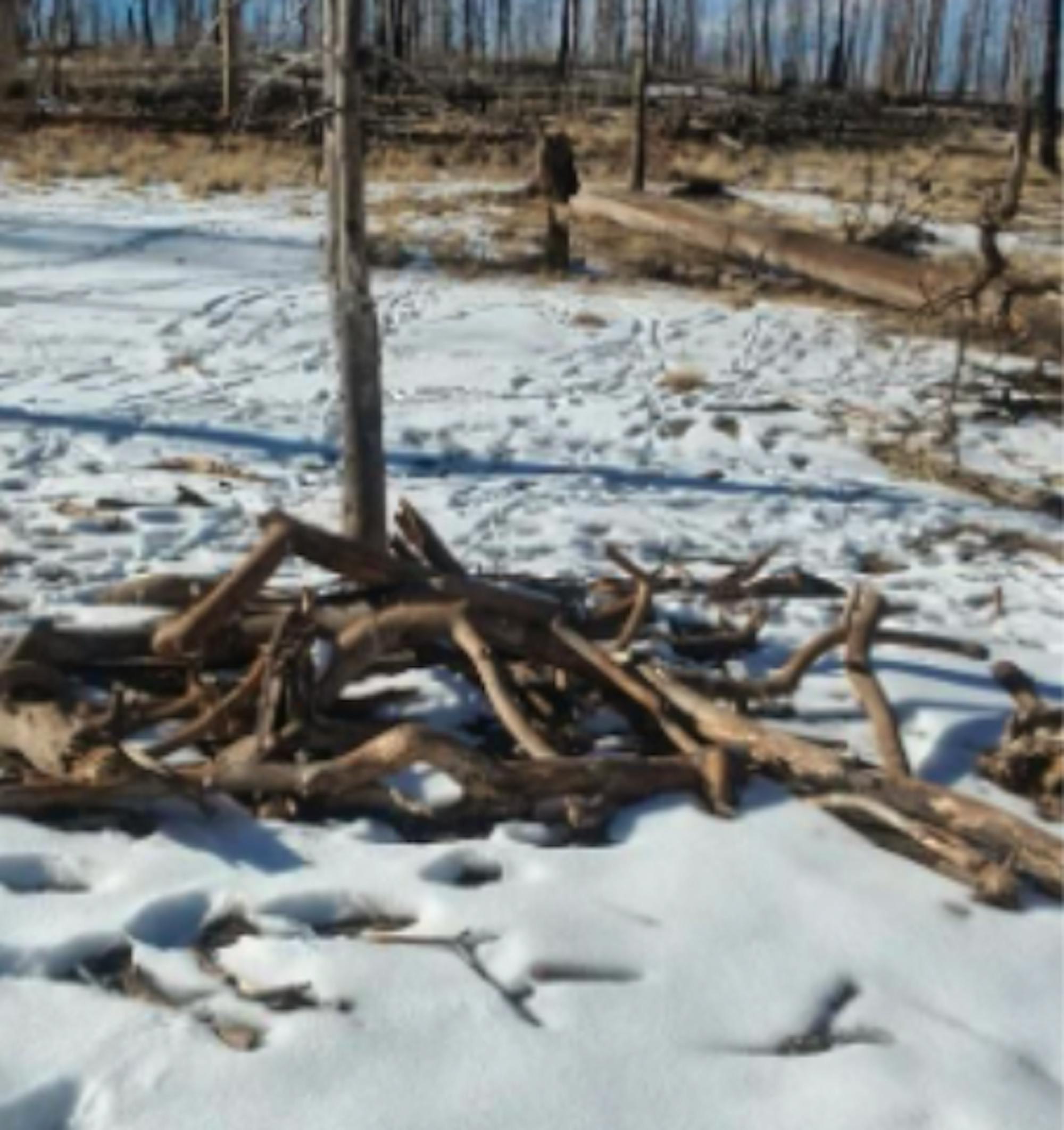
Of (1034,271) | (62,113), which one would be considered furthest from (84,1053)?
(62,113)

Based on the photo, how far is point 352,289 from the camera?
15.5 feet

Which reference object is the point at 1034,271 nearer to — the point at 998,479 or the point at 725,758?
the point at 998,479

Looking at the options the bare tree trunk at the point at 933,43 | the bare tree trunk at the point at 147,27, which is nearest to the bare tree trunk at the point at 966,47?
the bare tree trunk at the point at 933,43

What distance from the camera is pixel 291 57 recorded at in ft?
15.6

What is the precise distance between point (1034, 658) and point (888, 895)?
2.14 meters

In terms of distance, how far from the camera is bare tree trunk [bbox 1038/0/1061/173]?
2517cm

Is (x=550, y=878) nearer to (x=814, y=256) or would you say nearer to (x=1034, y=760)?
(x=1034, y=760)

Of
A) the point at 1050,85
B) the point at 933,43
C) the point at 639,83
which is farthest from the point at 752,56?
the point at 639,83

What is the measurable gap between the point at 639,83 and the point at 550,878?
1424 cm

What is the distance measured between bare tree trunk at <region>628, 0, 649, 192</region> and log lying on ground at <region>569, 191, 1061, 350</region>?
0.96 m

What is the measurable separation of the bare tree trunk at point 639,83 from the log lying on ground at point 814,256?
96 cm

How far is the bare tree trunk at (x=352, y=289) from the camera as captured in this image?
14.9 feet

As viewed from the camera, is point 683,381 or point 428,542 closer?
point 428,542

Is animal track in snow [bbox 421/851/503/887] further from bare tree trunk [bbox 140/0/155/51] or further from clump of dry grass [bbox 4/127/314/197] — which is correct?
bare tree trunk [bbox 140/0/155/51]
